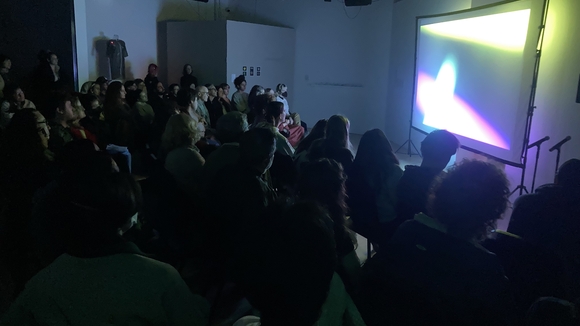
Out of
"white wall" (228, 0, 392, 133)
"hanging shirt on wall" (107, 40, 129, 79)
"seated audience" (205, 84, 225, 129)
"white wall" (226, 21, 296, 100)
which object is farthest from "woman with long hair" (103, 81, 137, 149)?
"white wall" (228, 0, 392, 133)

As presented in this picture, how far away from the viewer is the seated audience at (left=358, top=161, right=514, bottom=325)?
1.26 metres

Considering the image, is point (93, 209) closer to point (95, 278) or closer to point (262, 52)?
point (95, 278)

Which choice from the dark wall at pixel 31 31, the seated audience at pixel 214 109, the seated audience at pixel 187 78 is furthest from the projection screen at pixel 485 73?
the dark wall at pixel 31 31

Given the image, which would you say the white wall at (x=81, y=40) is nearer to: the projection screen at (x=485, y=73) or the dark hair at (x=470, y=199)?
the projection screen at (x=485, y=73)

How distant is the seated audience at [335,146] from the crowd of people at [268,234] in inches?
0.6

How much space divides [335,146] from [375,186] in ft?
1.39

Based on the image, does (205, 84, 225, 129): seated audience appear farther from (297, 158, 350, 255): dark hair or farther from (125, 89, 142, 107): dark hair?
(297, 158, 350, 255): dark hair

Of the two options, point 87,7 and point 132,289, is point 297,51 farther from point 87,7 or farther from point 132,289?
point 132,289

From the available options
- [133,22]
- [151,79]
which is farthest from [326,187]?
[133,22]

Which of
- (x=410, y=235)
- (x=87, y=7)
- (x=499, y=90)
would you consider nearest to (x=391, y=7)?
(x=499, y=90)

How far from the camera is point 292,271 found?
96cm

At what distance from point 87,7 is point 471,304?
8.08 meters

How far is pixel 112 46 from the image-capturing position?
24.8 ft

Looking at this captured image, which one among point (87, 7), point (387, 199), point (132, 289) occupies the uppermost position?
point (87, 7)
